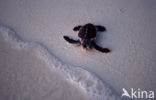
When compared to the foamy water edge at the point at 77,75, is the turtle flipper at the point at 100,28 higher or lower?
higher

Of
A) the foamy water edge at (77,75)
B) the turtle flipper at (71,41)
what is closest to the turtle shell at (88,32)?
the turtle flipper at (71,41)

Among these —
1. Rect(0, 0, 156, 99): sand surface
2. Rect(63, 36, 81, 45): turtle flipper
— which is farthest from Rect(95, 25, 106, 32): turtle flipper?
Rect(63, 36, 81, 45): turtle flipper

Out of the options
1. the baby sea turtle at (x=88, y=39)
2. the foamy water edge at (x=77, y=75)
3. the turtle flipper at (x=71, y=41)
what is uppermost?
the baby sea turtle at (x=88, y=39)

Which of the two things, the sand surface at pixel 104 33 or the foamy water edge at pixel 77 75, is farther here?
the sand surface at pixel 104 33

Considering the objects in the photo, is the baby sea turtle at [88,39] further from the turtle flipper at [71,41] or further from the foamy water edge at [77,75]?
the foamy water edge at [77,75]

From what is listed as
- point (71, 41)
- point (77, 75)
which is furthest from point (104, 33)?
point (77, 75)

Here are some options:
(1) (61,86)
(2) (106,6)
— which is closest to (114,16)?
(2) (106,6)

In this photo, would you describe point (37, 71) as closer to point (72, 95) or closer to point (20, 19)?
point (72, 95)
